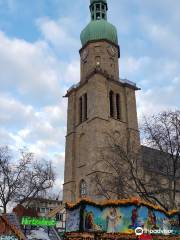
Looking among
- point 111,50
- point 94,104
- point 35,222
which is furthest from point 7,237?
point 111,50

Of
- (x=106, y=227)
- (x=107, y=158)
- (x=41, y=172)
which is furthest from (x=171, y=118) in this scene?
(x=41, y=172)

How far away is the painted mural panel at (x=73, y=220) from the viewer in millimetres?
17750

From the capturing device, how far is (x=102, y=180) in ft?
129

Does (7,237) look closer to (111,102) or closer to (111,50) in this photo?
(111,102)

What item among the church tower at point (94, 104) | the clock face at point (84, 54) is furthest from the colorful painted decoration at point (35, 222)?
the clock face at point (84, 54)

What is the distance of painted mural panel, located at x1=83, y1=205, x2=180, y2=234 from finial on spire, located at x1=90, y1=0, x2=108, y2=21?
146 feet

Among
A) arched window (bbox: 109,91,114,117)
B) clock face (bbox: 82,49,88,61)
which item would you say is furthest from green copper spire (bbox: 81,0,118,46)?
arched window (bbox: 109,91,114,117)

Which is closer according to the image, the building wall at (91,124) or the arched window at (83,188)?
the arched window at (83,188)

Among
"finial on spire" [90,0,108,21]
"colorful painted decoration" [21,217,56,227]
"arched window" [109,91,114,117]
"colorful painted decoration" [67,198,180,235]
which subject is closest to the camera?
"colorful painted decoration" [67,198,180,235]

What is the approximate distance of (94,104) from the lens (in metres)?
47.1

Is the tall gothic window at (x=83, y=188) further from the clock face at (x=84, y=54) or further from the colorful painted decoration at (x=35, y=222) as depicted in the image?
the colorful painted decoration at (x=35, y=222)

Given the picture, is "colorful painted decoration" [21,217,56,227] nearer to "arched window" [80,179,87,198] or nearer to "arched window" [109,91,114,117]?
"arched window" [80,179,87,198]

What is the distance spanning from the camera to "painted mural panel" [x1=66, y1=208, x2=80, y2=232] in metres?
17.8

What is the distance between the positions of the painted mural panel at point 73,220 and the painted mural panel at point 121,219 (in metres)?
0.39
